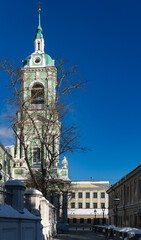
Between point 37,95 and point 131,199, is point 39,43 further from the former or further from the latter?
point 131,199

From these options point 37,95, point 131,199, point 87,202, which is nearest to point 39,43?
point 37,95

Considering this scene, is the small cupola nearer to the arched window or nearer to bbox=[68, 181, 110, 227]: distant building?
the arched window

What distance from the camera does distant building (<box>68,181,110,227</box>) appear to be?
77.2m

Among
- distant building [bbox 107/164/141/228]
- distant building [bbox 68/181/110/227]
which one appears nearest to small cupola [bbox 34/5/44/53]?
distant building [bbox 107/164/141/228]

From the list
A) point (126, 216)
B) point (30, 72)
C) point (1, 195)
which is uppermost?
point (30, 72)

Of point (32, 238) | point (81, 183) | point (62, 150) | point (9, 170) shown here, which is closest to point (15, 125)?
point (62, 150)

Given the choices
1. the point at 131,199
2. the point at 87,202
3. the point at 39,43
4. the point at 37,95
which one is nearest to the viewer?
the point at 37,95

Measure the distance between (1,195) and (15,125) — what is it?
14031 mm

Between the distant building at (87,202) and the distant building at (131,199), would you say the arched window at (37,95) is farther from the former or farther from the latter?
the distant building at (87,202)

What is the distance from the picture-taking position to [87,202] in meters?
→ 79.5

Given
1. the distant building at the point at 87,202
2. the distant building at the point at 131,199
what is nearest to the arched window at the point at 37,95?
the distant building at the point at 131,199

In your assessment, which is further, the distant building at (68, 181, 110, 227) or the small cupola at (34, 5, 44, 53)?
the distant building at (68, 181, 110, 227)

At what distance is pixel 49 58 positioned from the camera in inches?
Answer: 1729

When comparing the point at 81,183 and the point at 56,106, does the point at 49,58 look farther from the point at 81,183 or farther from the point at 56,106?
the point at 81,183
